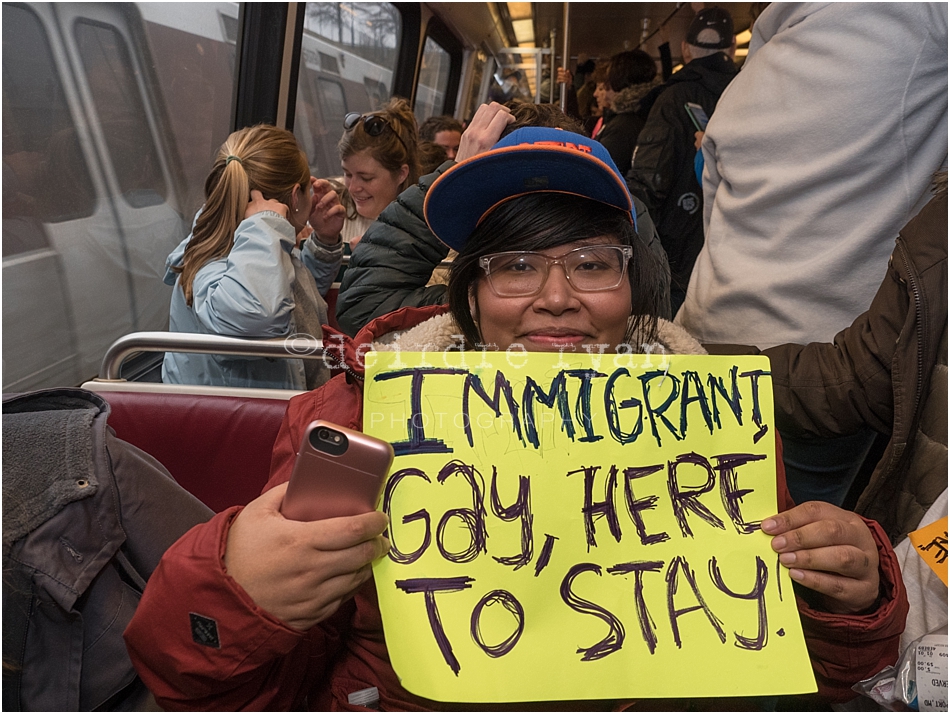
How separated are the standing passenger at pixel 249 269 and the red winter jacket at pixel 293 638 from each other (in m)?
0.90

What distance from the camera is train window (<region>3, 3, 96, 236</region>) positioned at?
189 cm

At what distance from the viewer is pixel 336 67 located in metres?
4.84

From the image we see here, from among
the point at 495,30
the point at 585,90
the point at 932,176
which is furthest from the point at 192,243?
the point at 495,30

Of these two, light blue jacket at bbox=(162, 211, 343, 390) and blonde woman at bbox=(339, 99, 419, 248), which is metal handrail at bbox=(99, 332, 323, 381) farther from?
blonde woman at bbox=(339, 99, 419, 248)

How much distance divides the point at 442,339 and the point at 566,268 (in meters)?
0.22

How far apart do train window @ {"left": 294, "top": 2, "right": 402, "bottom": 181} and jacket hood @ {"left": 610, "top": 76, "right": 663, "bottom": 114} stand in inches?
70.5

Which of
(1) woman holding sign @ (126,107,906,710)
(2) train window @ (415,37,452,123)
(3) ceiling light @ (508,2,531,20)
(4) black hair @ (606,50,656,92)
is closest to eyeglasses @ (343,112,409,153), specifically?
(4) black hair @ (606,50,656,92)

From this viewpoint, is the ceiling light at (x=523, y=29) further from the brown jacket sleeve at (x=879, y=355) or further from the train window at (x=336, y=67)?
the brown jacket sleeve at (x=879, y=355)

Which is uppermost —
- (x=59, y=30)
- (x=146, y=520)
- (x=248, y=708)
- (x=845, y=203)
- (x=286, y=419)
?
(x=59, y=30)

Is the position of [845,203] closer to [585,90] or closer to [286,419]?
[286,419]

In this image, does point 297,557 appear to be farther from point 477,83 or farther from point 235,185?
point 477,83

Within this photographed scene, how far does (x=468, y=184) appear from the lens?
3.39ft

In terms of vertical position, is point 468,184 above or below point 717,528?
above

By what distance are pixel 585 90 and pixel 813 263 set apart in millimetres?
5776
